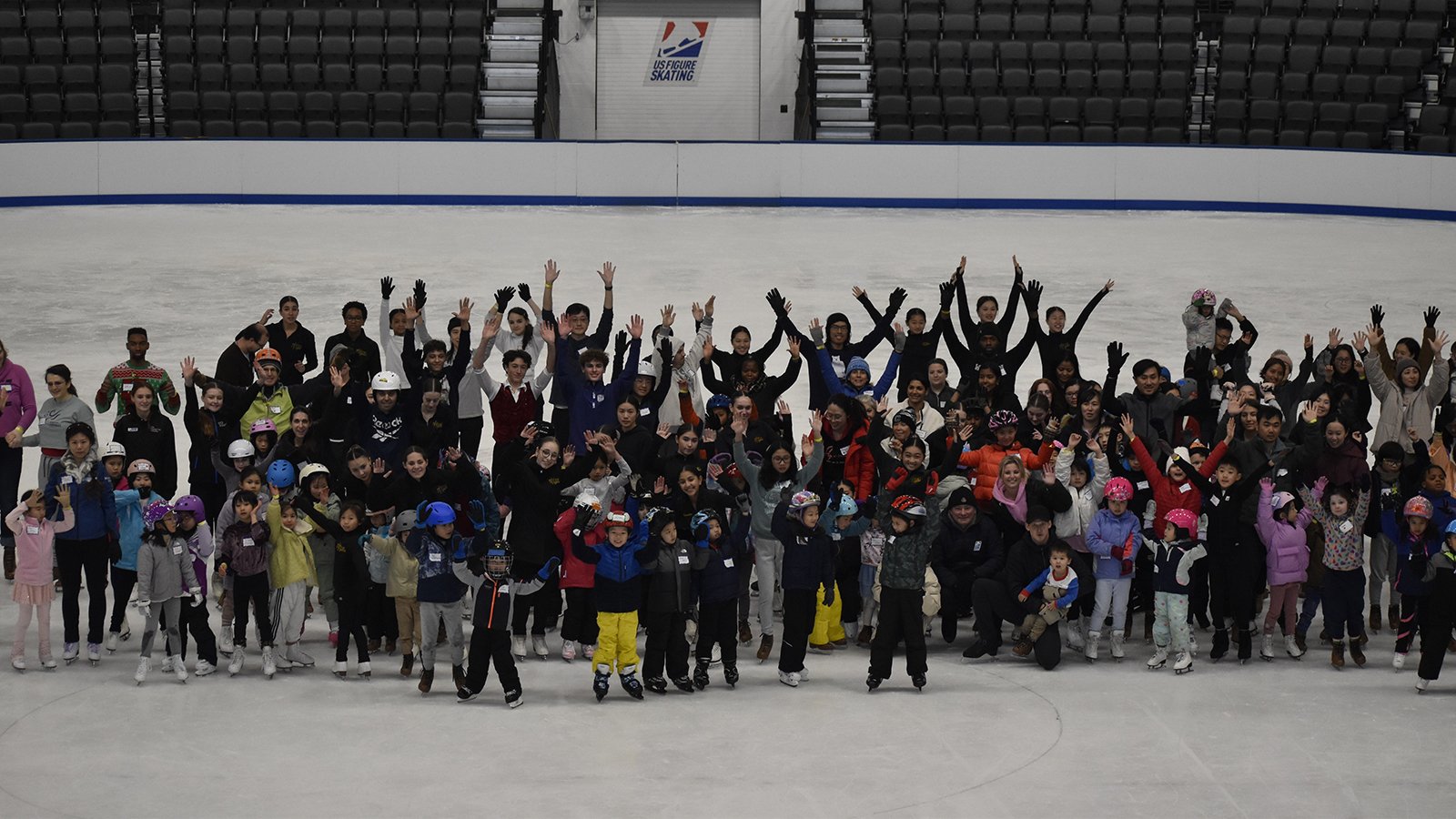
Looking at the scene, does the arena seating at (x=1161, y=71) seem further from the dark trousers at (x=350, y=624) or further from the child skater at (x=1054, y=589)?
the dark trousers at (x=350, y=624)

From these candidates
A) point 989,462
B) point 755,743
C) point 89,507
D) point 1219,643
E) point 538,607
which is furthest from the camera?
point 989,462

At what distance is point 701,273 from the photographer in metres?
21.4

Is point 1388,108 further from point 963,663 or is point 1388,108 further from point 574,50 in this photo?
point 963,663

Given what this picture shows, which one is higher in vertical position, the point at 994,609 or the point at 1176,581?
the point at 1176,581

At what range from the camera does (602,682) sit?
9.58 m

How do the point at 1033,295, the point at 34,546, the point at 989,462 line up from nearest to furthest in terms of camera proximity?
the point at 34,546 → the point at 989,462 → the point at 1033,295

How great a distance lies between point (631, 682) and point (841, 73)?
24.3 meters

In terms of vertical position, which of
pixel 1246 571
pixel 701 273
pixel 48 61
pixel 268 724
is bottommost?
pixel 268 724

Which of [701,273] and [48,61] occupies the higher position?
[48,61]

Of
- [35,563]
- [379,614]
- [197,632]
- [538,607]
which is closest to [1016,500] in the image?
[538,607]

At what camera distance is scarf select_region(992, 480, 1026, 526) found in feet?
34.9

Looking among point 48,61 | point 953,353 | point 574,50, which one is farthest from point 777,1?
point 953,353

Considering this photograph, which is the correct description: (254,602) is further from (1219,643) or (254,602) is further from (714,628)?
(1219,643)

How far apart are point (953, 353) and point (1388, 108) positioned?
20188 mm
